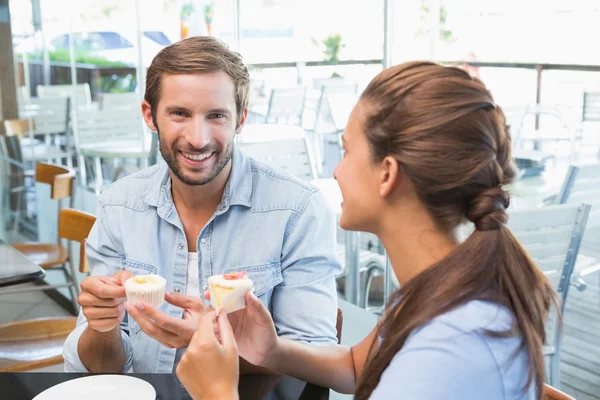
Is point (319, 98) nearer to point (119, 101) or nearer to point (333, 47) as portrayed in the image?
point (333, 47)

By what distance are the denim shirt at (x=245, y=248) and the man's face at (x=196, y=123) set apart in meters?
0.09

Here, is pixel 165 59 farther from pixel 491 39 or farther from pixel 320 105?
pixel 320 105

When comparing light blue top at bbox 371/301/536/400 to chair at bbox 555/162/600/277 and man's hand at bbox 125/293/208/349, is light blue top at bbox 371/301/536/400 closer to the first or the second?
man's hand at bbox 125/293/208/349

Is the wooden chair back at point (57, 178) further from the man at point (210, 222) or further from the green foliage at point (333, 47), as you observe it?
the man at point (210, 222)

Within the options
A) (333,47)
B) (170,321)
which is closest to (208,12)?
(333,47)

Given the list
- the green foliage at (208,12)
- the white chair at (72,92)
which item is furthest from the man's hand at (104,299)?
the white chair at (72,92)

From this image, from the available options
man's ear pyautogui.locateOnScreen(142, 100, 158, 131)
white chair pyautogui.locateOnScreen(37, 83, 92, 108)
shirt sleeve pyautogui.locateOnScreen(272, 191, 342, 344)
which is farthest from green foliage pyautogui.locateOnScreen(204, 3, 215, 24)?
shirt sleeve pyautogui.locateOnScreen(272, 191, 342, 344)

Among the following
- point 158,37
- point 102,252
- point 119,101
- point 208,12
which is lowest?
point 102,252

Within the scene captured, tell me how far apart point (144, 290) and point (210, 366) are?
0.92 feet

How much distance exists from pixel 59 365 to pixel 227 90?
1.19 m

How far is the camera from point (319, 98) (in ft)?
11.3

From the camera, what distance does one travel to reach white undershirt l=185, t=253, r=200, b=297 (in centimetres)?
175

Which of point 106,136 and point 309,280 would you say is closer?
point 309,280

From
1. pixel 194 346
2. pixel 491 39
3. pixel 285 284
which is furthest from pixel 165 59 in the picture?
pixel 491 39
